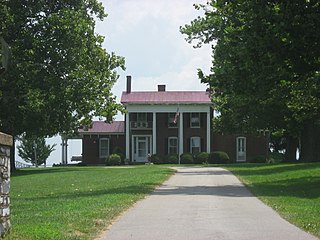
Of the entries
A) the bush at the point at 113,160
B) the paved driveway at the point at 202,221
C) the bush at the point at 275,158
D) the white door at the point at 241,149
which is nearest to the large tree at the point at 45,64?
the paved driveway at the point at 202,221

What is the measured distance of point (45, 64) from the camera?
37562 millimetres

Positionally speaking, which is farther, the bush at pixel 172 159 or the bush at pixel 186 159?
the bush at pixel 172 159

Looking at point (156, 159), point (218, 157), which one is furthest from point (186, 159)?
point (218, 157)

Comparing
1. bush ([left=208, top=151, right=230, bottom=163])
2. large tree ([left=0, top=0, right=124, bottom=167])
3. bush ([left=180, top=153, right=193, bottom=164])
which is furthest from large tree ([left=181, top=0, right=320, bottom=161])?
bush ([left=180, top=153, right=193, bottom=164])

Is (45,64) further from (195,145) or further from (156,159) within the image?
(195,145)

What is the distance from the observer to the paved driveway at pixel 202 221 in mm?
11289

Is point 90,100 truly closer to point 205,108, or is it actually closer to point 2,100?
point 2,100

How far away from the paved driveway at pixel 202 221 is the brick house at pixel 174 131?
46575 mm

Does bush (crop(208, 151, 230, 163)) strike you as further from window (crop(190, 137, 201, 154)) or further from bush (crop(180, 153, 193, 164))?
window (crop(190, 137, 201, 154))

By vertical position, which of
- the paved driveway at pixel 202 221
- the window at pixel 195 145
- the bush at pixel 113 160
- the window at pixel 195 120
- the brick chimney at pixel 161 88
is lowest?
the paved driveway at pixel 202 221

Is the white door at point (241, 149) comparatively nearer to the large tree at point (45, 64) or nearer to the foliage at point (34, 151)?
the foliage at point (34, 151)

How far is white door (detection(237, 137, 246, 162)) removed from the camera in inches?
2598

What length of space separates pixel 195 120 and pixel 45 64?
103 feet

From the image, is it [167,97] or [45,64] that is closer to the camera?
[45,64]
